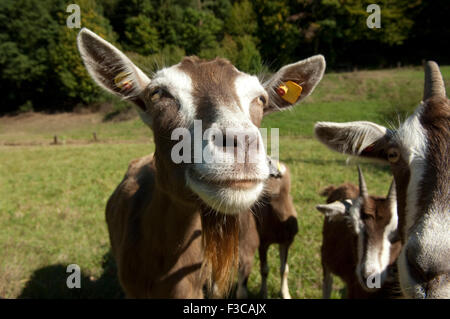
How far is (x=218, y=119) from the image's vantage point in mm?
1706

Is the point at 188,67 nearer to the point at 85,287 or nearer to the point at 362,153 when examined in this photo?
the point at 362,153

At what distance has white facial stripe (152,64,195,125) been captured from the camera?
6.61ft

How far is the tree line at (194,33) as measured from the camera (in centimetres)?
3622

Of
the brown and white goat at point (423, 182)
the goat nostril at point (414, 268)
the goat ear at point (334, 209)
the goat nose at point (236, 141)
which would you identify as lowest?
the goat ear at point (334, 209)

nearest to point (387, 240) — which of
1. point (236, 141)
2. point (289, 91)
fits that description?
point (289, 91)

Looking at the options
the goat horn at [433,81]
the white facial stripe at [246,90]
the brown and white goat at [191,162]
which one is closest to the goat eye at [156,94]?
the brown and white goat at [191,162]

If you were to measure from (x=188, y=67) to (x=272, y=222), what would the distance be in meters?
3.56

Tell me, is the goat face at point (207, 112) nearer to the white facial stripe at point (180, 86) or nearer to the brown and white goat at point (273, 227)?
the white facial stripe at point (180, 86)

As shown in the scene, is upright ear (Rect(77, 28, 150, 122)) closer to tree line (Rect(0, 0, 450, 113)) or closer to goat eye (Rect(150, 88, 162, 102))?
goat eye (Rect(150, 88, 162, 102))

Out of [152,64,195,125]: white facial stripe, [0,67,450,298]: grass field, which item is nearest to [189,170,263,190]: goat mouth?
[152,64,195,125]: white facial stripe

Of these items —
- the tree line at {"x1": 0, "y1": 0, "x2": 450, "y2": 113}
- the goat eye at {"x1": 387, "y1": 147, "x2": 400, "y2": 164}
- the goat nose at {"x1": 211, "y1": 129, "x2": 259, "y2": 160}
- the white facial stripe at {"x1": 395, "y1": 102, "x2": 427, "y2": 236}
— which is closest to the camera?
the goat nose at {"x1": 211, "y1": 129, "x2": 259, "y2": 160}

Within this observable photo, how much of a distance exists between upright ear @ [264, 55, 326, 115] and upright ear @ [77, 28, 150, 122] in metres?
1.27

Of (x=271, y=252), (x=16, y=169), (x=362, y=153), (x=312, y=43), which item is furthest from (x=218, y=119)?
(x=312, y=43)

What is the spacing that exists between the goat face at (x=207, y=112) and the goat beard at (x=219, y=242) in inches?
14.5
